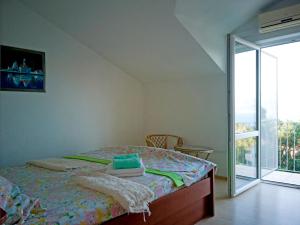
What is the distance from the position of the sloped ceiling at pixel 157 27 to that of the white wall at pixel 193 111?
0.26m

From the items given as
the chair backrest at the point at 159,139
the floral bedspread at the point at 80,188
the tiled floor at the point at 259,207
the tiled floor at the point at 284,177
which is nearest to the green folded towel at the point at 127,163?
the floral bedspread at the point at 80,188

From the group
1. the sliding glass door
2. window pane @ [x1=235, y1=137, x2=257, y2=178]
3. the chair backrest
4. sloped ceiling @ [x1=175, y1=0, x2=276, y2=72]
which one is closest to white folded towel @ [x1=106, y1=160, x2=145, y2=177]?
window pane @ [x1=235, y1=137, x2=257, y2=178]

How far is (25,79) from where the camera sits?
3455mm

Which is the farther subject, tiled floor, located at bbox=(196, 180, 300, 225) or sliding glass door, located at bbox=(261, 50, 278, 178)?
sliding glass door, located at bbox=(261, 50, 278, 178)

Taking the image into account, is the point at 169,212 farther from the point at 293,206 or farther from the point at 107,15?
the point at 107,15

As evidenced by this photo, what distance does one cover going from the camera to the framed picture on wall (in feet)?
10.7

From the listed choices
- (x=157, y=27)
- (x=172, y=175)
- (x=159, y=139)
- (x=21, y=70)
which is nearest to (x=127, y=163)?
(x=172, y=175)

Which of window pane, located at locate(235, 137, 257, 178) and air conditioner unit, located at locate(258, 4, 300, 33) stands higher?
air conditioner unit, located at locate(258, 4, 300, 33)

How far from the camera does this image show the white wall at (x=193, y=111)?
4211 millimetres

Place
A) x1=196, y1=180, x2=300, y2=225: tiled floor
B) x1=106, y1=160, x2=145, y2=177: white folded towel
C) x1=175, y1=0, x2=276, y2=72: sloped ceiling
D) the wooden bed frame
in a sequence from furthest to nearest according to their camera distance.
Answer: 1. x1=175, y1=0, x2=276, y2=72: sloped ceiling
2. x1=196, y1=180, x2=300, y2=225: tiled floor
3. x1=106, y1=160, x2=145, y2=177: white folded towel
4. the wooden bed frame

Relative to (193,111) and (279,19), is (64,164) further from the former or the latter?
(279,19)

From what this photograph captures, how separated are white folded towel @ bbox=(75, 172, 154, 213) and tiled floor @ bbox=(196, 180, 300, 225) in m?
1.02

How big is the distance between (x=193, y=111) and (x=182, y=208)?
7.80ft

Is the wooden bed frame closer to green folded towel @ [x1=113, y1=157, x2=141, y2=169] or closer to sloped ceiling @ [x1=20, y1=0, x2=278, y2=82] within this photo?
green folded towel @ [x1=113, y1=157, x2=141, y2=169]
